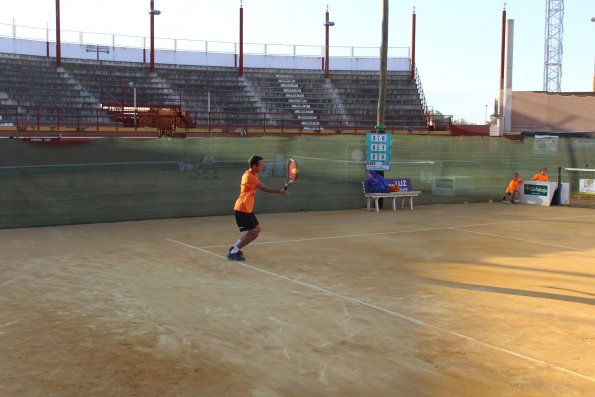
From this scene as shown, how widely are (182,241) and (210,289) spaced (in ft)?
14.4

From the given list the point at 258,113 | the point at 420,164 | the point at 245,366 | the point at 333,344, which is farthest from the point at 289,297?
the point at 258,113

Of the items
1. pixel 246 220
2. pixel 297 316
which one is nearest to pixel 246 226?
pixel 246 220

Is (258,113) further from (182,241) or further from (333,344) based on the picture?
(333,344)

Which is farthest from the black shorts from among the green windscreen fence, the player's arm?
the green windscreen fence

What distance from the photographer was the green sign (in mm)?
20969

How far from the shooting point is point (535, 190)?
69.6 ft

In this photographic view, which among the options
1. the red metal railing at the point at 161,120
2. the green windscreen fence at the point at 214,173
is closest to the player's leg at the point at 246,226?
the green windscreen fence at the point at 214,173

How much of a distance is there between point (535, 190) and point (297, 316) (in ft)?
52.8

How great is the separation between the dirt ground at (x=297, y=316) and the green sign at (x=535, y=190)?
26.2 feet

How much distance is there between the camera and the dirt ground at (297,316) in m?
5.32

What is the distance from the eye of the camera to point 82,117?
113ft

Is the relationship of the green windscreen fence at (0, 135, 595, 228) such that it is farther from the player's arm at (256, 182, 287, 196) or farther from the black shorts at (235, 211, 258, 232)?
the player's arm at (256, 182, 287, 196)

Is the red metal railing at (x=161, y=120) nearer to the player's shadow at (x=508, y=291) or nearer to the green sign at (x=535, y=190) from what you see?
the green sign at (x=535, y=190)

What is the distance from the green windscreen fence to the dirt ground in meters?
1.80
